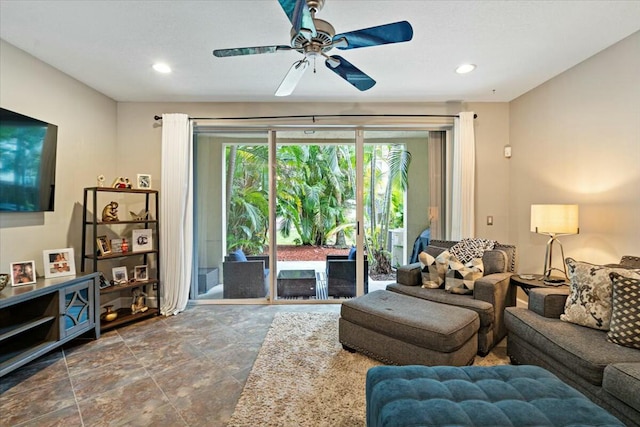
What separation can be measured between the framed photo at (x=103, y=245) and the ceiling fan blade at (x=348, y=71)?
2.90m

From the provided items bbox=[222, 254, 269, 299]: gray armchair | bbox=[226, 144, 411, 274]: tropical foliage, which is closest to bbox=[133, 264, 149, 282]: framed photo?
bbox=[222, 254, 269, 299]: gray armchair

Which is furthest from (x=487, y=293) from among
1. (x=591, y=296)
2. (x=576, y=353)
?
(x=576, y=353)

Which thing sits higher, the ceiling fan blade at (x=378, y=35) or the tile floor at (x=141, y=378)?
the ceiling fan blade at (x=378, y=35)

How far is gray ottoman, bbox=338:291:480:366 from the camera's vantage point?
2008 millimetres

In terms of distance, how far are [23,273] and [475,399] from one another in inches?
132

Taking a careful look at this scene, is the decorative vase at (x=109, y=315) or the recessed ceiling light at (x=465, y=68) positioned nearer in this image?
the recessed ceiling light at (x=465, y=68)

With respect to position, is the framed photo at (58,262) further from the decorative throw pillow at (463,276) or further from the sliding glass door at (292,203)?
the decorative throw pillow at (463,276)

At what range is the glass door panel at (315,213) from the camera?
12.7ft

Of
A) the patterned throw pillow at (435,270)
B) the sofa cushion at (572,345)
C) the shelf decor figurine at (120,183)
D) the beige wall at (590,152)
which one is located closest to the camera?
the sofa cushion at (572,345)

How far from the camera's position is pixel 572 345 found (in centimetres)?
169

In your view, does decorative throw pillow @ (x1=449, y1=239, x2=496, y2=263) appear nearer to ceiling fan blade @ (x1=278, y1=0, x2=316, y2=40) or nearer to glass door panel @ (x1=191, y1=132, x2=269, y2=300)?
glass door panel @ (x1=191, y1=132, x2=269, y2=300)

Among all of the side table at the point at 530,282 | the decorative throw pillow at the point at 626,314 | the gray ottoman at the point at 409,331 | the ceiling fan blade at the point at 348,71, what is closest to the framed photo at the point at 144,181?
the ceiling fan blade at the point at 348,71

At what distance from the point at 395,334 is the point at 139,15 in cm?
294

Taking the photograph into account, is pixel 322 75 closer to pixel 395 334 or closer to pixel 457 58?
pixel 457 58
